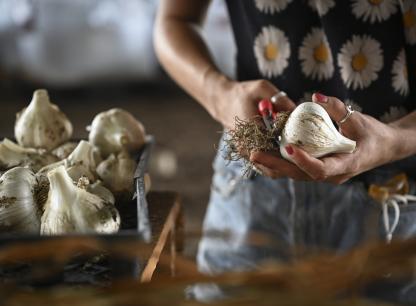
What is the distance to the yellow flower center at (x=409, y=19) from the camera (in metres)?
0.94

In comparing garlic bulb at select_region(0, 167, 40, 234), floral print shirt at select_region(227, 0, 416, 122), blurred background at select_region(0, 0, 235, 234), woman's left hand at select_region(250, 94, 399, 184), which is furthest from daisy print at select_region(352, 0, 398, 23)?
blurred background at select_region(0, 0, 235, 234)

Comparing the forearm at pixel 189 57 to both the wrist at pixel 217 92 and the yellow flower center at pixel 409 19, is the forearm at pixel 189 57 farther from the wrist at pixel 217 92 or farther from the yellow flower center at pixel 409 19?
the yellow flower center at pixel 409 19

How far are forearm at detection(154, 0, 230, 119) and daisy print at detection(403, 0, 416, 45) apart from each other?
288mm

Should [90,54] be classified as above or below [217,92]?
below

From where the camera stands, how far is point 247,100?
0.87 meters

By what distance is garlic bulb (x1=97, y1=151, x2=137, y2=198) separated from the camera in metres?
0.79

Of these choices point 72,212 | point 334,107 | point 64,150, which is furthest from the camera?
point 64,150

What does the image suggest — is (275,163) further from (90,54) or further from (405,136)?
(90,54)

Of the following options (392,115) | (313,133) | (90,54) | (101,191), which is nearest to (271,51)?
(392,115)

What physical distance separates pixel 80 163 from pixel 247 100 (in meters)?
0.25

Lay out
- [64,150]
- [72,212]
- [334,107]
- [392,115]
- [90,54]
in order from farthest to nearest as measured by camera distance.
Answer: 1. [90,54]
2. [392,115]
3. [64,150]
4. [334,107]
5. [72,212]

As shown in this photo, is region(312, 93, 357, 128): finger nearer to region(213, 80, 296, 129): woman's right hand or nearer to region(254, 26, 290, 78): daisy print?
region(213, 80, 296, 129): woman's right hand

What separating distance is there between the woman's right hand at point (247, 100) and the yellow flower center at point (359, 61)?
17 cm

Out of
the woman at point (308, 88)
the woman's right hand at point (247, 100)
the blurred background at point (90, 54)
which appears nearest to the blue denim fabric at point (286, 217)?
the woman at point (308, 88)
